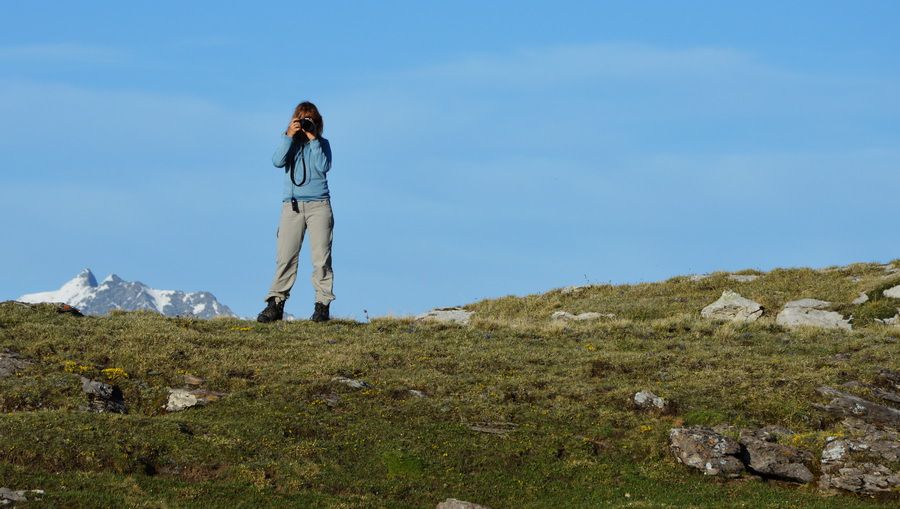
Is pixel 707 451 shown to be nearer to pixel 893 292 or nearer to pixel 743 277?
pixel 893 292

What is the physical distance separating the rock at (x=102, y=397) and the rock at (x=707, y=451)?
10740 millimetres

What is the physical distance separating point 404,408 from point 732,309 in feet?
62.2

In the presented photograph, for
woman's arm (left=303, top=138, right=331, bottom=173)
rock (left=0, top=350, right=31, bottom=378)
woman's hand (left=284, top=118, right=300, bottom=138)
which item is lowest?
rock (left=0, top=350, right=31, bottom=378)

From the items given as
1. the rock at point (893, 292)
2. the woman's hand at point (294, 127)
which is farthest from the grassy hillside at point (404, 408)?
the rock at point (893, 292)

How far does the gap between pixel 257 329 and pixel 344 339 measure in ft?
8.25

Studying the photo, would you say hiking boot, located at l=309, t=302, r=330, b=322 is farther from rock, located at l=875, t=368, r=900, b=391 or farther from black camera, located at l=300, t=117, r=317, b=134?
rock, located at l=875, t=368, r=900, b=391

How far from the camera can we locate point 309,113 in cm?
2952

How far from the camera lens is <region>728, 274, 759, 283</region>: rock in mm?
44594

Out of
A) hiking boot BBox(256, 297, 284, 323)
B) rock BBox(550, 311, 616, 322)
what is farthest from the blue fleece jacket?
rock BBox(550, 311, 616, 322)

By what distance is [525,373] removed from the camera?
2498cm

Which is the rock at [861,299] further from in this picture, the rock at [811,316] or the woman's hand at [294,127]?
the woman's hand at [294,127]

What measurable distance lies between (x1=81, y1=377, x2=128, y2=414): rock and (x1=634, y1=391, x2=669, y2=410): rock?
33.8 ft

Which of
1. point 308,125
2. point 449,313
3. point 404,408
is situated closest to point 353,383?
point 404,408

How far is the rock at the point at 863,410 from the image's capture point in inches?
870
